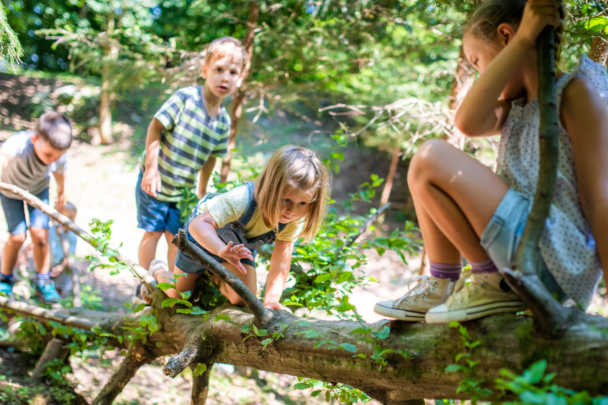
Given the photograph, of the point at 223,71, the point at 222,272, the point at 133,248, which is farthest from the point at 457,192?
the point at 133,248

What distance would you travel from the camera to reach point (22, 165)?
10.3 ft

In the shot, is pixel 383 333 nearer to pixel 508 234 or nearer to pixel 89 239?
pixel 508 234

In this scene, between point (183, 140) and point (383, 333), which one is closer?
point (383, 333)

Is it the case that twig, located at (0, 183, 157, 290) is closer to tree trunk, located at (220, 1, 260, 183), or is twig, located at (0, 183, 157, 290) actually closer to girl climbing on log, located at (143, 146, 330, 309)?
girl climbing on log, located at (143, 146, 330, 309)

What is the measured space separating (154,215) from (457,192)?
228 centimetres

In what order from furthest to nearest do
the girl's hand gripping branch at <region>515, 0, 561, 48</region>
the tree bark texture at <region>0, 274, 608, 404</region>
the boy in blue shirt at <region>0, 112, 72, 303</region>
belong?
the boy in blue shirt at <region>0, 112, 72, 303</region> < the girl's hand gripping branch at <region>515, 0, 561, 48</region> < the tree bark texture at <region>0, 274, 608, 404</region>

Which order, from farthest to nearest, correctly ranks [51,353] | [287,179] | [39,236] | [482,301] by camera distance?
[39,236] < [51,353] < [287,179] < [482,301]

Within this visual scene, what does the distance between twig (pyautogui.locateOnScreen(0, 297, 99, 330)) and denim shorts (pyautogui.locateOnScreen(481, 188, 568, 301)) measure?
2.59 m

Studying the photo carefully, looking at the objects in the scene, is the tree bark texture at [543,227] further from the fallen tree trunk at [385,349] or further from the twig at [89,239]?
the twig at [89,239]

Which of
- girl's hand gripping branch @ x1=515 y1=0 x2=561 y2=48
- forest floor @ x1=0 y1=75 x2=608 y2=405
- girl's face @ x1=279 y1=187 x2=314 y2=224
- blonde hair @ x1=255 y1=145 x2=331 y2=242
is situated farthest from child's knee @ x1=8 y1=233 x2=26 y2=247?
girl's hand gripping branch @ x1=515 y1=0 x2=561 y2=48

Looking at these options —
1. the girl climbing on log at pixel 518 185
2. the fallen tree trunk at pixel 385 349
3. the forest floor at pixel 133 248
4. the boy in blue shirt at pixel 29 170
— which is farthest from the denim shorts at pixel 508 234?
the boy in blue shirt at pixel 29 170

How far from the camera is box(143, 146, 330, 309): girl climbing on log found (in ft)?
6.27

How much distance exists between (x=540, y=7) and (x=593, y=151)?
44 cm

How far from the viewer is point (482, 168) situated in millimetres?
1231
